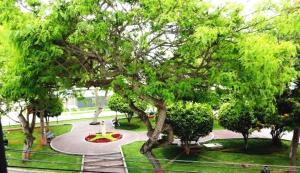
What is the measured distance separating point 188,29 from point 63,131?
71.7ft

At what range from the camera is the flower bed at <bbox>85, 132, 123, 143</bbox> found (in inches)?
1045

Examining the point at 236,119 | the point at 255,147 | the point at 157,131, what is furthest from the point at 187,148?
the point at 157,131

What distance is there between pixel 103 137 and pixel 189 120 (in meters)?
9.35

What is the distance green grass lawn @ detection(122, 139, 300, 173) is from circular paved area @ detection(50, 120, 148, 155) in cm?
143

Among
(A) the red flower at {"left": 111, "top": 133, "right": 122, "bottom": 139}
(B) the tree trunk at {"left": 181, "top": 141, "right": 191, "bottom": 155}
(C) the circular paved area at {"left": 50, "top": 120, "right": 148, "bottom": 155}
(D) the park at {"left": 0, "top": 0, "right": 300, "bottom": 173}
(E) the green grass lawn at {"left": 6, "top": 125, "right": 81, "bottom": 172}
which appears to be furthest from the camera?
(A) the red flower at {"left": 111, "top": 133, "right": 122, "bottom": 139}

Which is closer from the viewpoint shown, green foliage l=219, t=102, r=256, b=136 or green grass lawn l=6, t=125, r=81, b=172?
green grass lawn l=6, t=125, r=81, b=172

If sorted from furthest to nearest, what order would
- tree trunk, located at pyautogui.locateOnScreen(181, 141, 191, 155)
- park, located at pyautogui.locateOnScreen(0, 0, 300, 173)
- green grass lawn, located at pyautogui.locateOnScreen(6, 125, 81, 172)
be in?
tree trunk, located at pyautogui.locateOnScreen(181, 141, 191, 155) → green grass lawn, located at pyautogui.locateOnScreen(6, 125, 81, 172) → park, located at pyautogui.locateOnScreen(0, 0, 300, 173)

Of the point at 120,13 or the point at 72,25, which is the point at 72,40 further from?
the point at 120,13

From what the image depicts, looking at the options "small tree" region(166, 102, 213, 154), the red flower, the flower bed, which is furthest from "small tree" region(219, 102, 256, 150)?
the flower bed

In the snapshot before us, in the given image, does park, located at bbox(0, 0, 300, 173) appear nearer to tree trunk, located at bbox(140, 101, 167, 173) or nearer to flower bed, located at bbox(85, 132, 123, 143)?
tree trunk, located at bbox(140, 101, 167, 173)

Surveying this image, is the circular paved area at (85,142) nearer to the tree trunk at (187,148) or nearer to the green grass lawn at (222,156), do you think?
the green grass lawn at (222,156)

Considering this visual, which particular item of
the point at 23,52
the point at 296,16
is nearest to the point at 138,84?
the point at 23,52

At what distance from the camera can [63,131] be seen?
Answer: 30.5 metres

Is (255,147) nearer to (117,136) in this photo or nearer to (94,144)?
(117,136)
